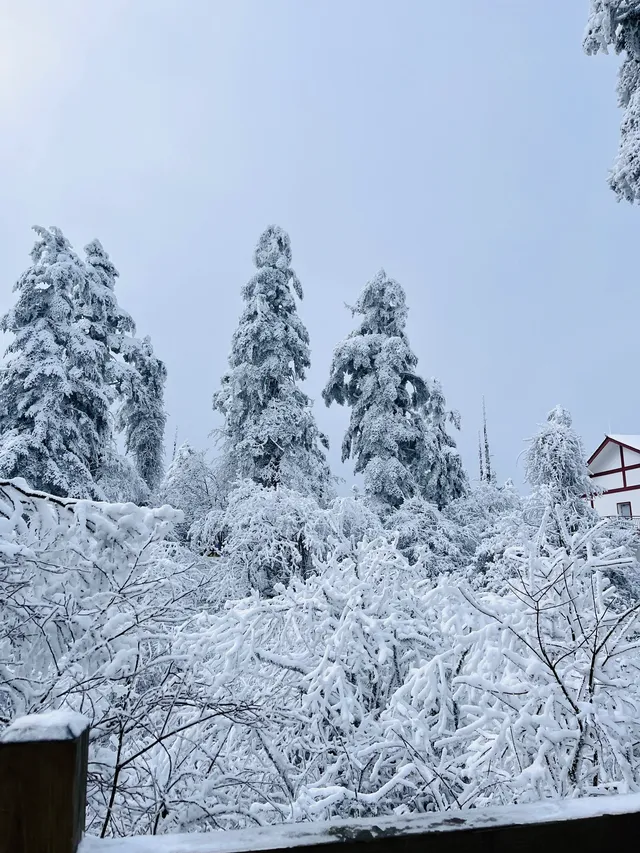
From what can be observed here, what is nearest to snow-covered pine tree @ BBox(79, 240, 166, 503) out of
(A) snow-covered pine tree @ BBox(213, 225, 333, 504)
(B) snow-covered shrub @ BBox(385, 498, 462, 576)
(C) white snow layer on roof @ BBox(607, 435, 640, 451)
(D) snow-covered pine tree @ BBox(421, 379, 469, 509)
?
(A) snow-covered pine tree @ BBox(213, 225, 333, 504)

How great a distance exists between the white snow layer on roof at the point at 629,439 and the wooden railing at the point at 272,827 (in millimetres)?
27717

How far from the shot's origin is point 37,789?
78cm

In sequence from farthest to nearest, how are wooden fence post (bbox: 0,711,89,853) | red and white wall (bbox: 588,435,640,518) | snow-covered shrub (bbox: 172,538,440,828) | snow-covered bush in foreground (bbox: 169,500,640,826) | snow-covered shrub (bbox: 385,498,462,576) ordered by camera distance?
red and white wall (bbox: 588,435,640,518), snow-covered shrub (bbox: 385,498,462,576), snow-covered shrub (bbox: 172,538,440,828), snow-covered bush in foreground (bbox: 169,500,640,826), wooden fence post (bbox: 0,711,89,853)

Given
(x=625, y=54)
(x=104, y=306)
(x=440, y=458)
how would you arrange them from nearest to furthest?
1. (x=625, y=54)
2. (x=104, y=306)
3. (x=440, y=458)

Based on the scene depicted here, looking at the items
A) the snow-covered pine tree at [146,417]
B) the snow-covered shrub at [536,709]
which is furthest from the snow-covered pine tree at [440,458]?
the snow-covered shrub at [536,709]

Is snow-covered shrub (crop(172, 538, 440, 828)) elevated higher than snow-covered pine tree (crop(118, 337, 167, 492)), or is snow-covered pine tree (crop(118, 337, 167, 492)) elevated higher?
snow-covered pine tree (crop(118, 337, 167, 492))

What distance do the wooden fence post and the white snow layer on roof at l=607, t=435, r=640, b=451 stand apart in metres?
28.3

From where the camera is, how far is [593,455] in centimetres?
2755

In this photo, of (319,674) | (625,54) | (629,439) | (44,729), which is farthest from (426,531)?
(629,439)

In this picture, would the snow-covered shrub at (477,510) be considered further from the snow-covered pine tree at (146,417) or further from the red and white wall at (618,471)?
the red and white wall at (618,471)

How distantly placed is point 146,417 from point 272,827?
19.8 m

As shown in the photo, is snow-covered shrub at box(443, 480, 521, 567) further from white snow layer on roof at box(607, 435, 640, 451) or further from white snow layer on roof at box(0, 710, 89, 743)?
white snow layer on roof at box(0, 710, 89, 743)

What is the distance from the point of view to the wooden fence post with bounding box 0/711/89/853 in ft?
2.54

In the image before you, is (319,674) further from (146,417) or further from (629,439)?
(629,439)
